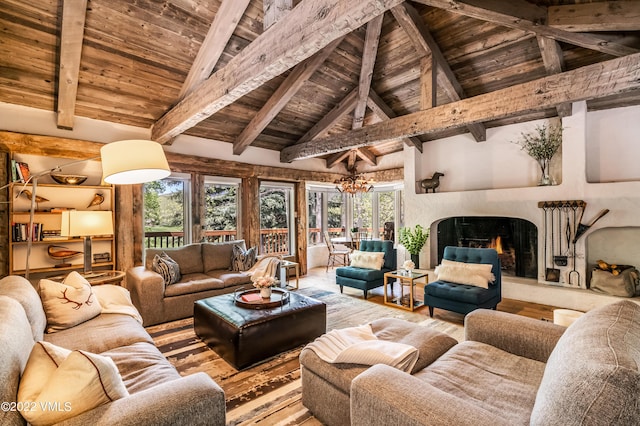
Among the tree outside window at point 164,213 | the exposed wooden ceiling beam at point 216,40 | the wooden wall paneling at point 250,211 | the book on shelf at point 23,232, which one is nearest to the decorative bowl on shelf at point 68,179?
the book on shelf at point 23,232

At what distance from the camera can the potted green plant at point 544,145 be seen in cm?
464

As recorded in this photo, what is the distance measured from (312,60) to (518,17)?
7.87ft

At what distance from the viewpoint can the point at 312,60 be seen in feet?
13.6

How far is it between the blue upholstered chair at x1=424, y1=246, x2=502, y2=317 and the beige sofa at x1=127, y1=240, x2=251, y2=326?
2.63m

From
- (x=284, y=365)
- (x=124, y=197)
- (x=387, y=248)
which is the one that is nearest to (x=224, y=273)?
(x=124, y=197)

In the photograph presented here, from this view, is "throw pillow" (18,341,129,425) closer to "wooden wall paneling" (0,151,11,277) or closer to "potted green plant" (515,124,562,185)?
"wooden wall paneling" (0,151,11,277)

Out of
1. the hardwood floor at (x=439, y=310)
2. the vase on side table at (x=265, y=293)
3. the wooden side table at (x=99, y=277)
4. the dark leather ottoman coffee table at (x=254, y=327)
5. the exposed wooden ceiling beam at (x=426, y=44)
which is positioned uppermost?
the exposed wooden ceiling beam at (x=426, y=44)

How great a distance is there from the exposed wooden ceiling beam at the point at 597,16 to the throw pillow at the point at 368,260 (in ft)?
11.6

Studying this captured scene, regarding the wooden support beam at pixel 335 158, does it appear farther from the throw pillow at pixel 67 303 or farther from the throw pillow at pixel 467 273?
the throw pillow at pixel 67 303

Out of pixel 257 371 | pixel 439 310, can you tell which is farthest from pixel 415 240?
pixel 257 371

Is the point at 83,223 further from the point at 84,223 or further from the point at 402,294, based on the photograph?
the point at 402,294

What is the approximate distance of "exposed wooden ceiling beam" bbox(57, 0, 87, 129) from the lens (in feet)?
9.09

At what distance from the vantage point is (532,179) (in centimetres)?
498

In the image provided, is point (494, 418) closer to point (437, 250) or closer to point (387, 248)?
point (387, 248)
